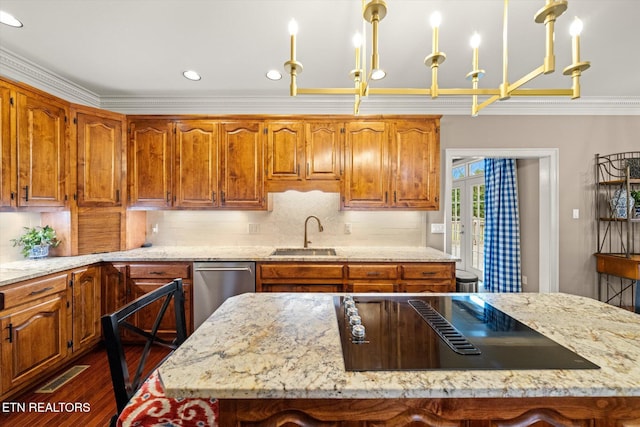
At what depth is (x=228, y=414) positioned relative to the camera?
0.80 meters

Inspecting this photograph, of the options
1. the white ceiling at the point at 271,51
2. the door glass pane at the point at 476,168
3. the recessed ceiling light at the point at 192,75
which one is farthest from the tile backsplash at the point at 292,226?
the door glass pane at the point at 476,168

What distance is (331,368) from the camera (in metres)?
0.83

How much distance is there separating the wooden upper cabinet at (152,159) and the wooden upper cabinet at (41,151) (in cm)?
56

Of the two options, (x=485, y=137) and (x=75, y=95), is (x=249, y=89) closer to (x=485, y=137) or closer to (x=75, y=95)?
(x=75, y=95)

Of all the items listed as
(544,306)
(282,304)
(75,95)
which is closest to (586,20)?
(544,306)

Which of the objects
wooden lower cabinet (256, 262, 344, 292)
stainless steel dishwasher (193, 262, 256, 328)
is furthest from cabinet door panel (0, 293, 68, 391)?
wooden lower cabinet (256, 262, 344, 292)

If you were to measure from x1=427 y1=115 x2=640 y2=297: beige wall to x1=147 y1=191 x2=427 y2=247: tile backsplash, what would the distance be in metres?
0.39

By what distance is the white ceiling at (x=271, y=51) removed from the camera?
1.92 metres

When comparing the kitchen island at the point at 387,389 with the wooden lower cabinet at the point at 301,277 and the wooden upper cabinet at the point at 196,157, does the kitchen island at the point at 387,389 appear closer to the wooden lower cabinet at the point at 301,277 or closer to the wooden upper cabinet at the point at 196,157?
the wooden lower cabinet at the point at 301,277

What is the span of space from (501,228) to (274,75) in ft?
12.3

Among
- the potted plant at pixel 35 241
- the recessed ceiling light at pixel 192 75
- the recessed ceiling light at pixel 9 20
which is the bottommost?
the potted plant at pixel 35 241

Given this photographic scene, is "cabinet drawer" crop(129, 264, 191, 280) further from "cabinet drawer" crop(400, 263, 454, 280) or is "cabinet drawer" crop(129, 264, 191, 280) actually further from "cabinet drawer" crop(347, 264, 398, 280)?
"cabinet drawer" crop(400, 263, 454, 280)

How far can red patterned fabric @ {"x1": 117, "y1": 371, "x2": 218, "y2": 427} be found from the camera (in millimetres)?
996

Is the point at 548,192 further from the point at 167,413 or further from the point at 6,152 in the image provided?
the point at 6,152
